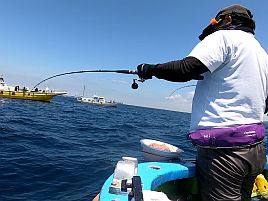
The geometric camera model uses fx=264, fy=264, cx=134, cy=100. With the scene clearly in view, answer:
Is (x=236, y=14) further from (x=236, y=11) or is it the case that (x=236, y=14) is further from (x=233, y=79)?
(x=233, y=79)

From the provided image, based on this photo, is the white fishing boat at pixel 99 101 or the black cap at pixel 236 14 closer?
the black cap at pixel 236 14

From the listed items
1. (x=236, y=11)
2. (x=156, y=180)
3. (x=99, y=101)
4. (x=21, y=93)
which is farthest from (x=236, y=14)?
(x=99, y=101)

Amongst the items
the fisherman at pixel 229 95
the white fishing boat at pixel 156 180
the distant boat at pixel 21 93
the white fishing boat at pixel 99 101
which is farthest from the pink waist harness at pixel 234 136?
the white fishing boat at pixel 99 101

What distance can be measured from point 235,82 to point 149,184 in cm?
130

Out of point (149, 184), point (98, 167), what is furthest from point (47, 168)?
point (149, 184)

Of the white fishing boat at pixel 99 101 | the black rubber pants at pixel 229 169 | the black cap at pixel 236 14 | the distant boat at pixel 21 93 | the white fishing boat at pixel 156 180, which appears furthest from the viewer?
the white fishing boat at pixel 99 101

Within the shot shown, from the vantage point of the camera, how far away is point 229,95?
2113 millimetres

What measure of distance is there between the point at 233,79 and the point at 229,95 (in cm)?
13

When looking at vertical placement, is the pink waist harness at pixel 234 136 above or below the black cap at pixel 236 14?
below

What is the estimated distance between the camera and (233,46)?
2059 mm

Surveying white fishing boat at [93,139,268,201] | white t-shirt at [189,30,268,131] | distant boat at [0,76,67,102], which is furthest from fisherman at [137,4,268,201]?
distant boat at [0,76,67,102]

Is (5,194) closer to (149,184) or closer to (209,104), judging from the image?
(149,184)

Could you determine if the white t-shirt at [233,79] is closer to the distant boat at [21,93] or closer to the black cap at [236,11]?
the black cap at [236,11]

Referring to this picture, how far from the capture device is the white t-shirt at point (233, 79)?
2.04m
